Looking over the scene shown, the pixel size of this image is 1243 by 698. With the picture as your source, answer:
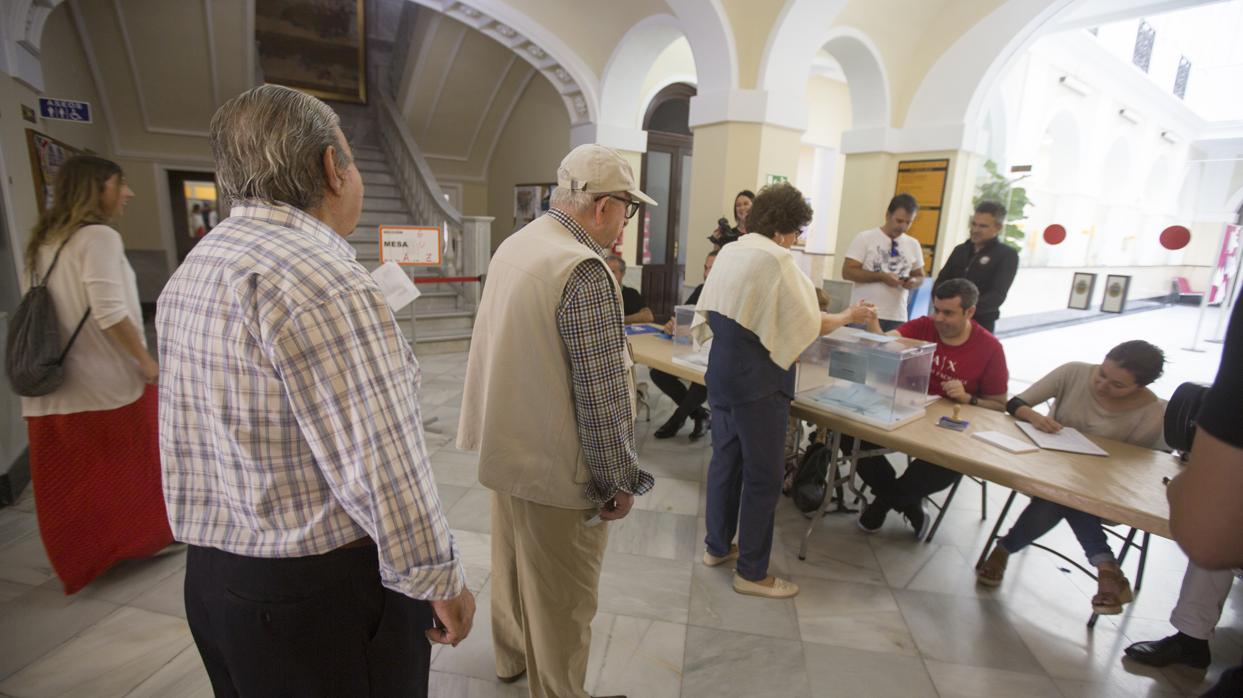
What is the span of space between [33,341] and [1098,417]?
4661 mm

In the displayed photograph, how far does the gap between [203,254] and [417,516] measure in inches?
22.9

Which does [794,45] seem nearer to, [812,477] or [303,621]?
[812,477]

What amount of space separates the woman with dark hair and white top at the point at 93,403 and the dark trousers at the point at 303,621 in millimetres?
1914

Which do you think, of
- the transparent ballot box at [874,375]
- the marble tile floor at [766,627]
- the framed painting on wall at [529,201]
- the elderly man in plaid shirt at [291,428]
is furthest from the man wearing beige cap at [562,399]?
the framed painting on wall at [529,201]

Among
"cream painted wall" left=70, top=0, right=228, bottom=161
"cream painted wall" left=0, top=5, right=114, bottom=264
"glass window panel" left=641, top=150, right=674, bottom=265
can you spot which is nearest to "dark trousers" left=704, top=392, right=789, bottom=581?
"cream painted wall" left=0, top=5, right=114, bottom=264

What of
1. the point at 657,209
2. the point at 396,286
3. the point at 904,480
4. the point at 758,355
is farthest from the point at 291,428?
the point at 657,209

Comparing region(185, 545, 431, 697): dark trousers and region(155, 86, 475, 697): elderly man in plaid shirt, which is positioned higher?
region(155, 86, 475, 697): elderly man in plaid shirt

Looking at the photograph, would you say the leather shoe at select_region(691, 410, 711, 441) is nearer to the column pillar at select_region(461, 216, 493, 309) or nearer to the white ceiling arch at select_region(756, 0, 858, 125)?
the white ceiling arch at select_region(756, 0, 858, 125)

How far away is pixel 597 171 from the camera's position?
155 centimetres

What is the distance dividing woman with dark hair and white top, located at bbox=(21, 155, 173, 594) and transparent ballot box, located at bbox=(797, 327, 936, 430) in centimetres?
318

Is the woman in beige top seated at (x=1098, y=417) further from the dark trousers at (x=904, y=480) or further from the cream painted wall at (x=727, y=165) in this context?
the cream painted wall at (x=727, y=165)

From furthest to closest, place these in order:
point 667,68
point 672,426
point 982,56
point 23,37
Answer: point 667,68
point 982,56
point 672,426
point 23,37

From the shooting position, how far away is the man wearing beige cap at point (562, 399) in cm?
148

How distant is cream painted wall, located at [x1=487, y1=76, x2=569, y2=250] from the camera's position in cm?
1005
